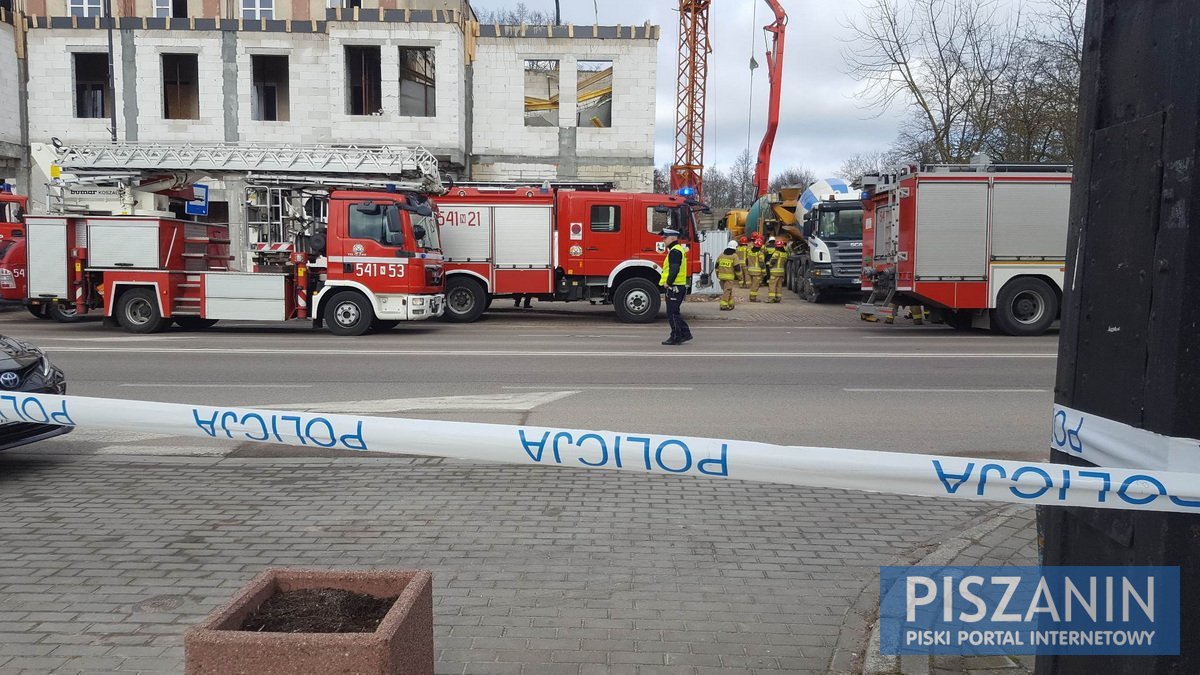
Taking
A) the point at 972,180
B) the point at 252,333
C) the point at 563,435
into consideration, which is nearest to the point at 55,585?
the point at 563,435

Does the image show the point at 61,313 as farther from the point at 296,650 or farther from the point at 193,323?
the point at 296,650

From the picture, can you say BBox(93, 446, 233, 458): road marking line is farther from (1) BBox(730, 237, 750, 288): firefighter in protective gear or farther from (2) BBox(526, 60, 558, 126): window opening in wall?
(2) BBox(526, 60, 558, 126): window opening in wall

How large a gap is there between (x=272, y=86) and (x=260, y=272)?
1897 cm

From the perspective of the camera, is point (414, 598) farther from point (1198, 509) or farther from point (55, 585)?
point (55, 585)

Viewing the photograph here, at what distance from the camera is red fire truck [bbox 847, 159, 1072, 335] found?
56.5ft

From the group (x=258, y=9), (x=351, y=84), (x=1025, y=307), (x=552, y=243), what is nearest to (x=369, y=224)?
(x=552, y=243)

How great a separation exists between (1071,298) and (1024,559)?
243 cm

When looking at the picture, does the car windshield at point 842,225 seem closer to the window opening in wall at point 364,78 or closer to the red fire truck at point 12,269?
the window opening in wall at point 364,78

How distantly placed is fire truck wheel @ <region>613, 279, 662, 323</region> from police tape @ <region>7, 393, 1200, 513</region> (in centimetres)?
1738

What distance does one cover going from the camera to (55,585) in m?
4.49

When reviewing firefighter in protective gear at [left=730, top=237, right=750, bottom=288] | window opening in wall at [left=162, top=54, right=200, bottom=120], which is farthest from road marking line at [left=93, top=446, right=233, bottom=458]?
window opening in wall at [left=162, top=54, right=200, bottom=120]

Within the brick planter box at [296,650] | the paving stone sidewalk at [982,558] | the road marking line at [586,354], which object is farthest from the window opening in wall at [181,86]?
the brick planter box at [296,650]

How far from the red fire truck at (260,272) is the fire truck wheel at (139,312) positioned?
0.02 m

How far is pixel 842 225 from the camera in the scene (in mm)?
26328
